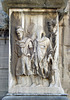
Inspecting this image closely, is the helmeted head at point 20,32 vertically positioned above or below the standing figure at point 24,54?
above

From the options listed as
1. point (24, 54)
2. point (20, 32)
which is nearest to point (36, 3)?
point (20, 32)

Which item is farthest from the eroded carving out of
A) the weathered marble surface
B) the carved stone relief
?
the weathered marble surface

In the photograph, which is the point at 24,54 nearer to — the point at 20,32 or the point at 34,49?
the point at 34,49

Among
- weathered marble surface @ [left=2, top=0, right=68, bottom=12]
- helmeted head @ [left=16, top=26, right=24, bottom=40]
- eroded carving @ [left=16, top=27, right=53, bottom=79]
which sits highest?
weathered marble surface @ [left=2, top=0, right=68, bottom=12]

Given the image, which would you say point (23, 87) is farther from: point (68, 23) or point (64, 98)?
point (68, 23)

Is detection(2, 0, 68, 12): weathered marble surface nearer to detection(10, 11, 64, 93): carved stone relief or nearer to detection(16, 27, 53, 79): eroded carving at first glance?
detection(10, 11, 64, 93): carved stone relief

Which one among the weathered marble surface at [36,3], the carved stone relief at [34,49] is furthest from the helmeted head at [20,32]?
the weathered marble surface at [36,3]

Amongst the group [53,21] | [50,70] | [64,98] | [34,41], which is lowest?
[64,98]

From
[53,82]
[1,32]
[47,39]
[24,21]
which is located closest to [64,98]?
[53,82]

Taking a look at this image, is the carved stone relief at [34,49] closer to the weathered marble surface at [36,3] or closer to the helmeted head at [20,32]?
the helmeted head at [20,32]

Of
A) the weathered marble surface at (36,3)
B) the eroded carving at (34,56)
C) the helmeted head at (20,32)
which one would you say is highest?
the weathered marble surface at (36,3)

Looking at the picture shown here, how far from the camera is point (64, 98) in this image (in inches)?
324

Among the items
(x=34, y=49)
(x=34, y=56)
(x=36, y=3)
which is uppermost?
(x=36, y=3)

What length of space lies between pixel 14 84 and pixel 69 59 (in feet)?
7.10
